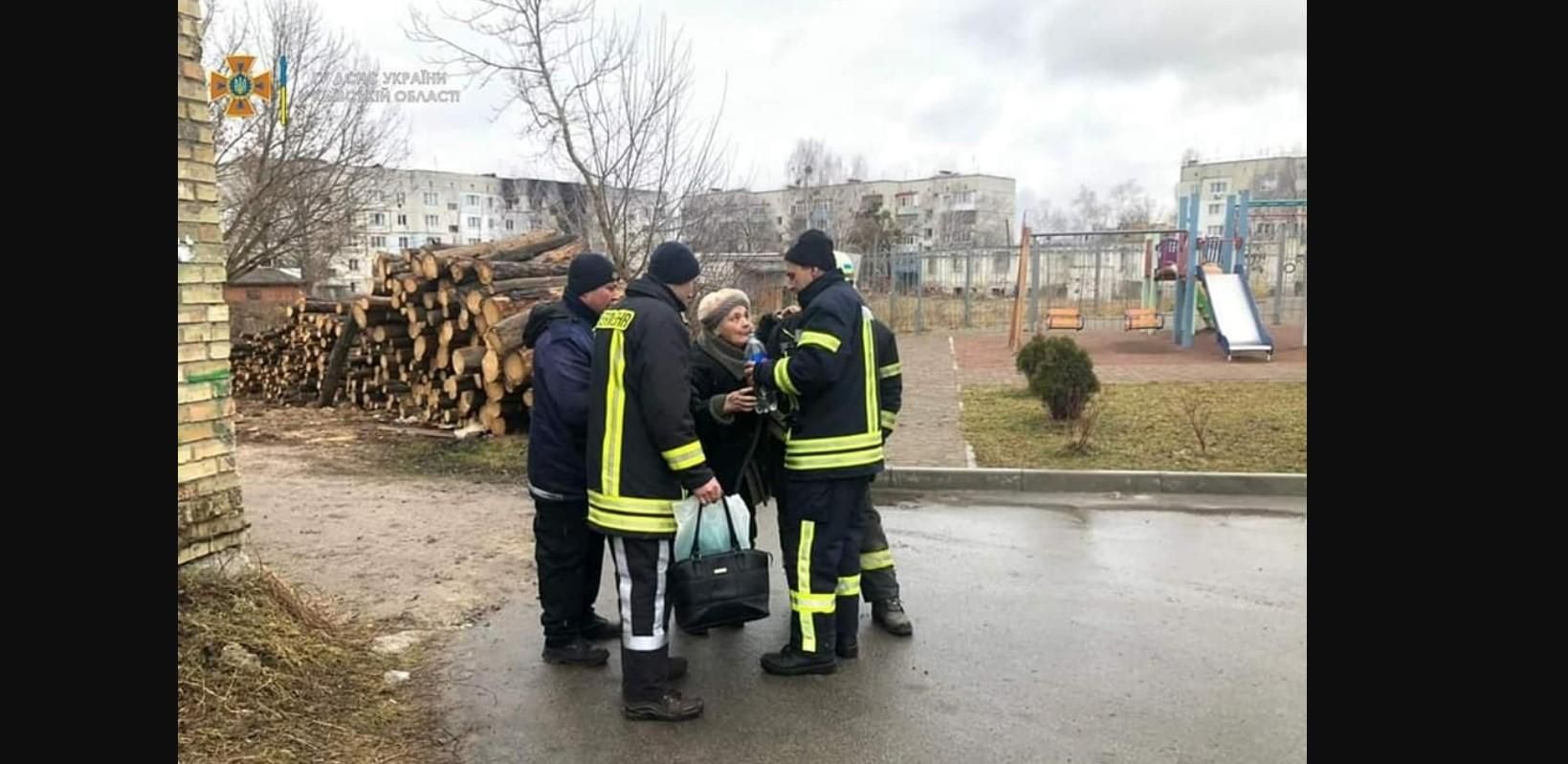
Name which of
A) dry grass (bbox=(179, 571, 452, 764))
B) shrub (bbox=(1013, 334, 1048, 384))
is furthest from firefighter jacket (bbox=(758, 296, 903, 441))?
shrub (bbox=(1013, 334, 1048, 384))

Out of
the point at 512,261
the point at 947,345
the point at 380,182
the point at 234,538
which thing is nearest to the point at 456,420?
the point at 512,261

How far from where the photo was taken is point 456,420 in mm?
9898

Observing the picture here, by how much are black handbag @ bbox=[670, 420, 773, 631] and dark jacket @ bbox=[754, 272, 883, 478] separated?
44cm

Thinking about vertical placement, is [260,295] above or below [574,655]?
above

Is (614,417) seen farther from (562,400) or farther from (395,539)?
(395,539)

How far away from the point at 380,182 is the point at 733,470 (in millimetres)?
20763

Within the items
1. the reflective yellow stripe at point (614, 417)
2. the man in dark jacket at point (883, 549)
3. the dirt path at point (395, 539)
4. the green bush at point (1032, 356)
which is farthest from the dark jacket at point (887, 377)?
the green bush at point (1032, 356)

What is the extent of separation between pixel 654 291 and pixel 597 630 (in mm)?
1711

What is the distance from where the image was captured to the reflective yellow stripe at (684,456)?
11.3 feet

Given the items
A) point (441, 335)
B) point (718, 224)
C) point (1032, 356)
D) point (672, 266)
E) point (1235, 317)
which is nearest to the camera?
point (672, 266)

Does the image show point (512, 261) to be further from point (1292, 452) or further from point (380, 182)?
point (380, 182)

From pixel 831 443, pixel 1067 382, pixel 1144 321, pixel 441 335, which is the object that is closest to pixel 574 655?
pixel 831 443

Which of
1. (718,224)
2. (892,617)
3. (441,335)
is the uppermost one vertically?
(718,224)

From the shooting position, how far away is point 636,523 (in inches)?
138
